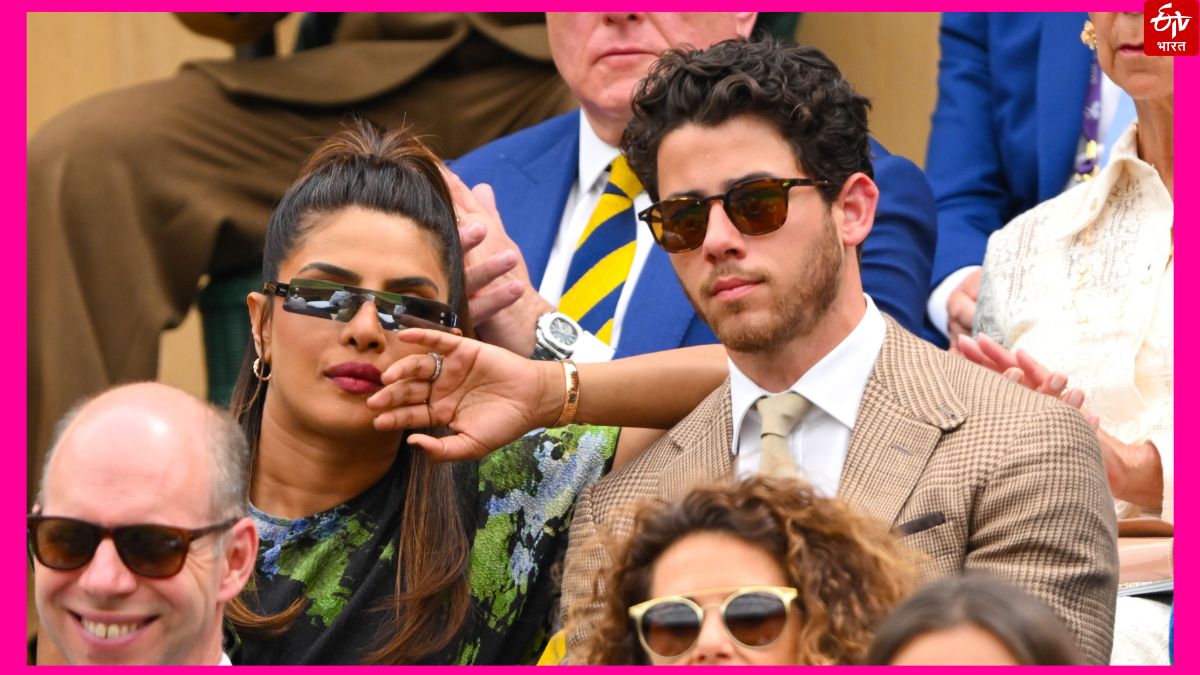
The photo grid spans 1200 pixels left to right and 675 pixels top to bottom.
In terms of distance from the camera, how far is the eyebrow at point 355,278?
11.1 feet

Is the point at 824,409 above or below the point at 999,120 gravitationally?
below

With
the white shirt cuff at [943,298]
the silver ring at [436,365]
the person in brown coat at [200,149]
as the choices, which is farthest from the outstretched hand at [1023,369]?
the person in brown coat at [200,149]

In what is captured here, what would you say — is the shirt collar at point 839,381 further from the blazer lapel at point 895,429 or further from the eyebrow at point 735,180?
the eyebrow at point 735,180

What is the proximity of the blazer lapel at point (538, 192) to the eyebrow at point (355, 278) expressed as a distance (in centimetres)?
91

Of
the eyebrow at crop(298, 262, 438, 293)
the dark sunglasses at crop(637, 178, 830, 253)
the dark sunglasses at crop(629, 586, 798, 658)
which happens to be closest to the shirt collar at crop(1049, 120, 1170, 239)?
the dark sunglasses at crop(637, 178, 830, 253)

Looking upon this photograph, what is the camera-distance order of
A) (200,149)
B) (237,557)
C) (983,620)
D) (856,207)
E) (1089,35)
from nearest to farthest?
(983,620), (237,557), (856,207), (1089,35), (200,149)

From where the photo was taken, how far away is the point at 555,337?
3.90m

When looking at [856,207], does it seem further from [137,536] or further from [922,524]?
[137,536]

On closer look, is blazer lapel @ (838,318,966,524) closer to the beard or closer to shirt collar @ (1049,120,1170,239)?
the beard

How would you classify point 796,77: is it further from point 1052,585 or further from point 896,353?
point 1052,585

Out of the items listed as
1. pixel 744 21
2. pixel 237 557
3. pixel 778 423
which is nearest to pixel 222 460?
pixel 237 557

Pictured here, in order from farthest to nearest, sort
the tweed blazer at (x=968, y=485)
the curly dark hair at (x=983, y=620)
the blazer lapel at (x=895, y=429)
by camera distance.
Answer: the blazer lapel at (x=895, y=429) < the tweed blazer at (x=968, y=485) < the curly dark hair at (x=983, y=620)

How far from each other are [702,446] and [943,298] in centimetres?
112

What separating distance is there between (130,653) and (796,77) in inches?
58.3
